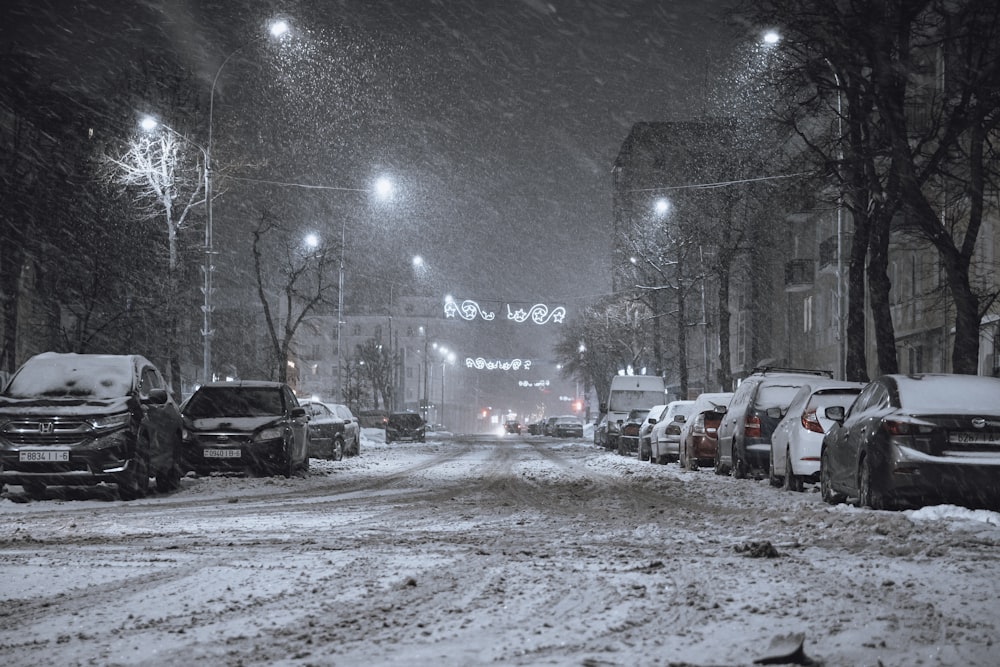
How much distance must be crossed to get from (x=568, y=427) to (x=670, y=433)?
46.7 m

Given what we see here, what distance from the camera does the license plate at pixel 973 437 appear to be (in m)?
12.0

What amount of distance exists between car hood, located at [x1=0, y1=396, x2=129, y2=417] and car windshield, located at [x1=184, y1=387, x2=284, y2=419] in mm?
4618

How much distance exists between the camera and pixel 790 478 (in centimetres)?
1688

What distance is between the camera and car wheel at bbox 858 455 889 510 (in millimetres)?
12177

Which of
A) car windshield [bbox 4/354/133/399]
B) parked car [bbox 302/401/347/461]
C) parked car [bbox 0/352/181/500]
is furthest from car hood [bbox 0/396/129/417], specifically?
parked car [bbox 302/401/347/461]

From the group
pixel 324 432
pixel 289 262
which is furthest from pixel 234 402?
pixel 289 262

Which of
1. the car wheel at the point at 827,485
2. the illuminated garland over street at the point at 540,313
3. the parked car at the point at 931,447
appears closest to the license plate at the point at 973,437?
the parked car at the point at 931,447

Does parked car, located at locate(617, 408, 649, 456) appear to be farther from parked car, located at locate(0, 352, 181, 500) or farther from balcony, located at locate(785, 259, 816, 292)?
parked car, located at locate(0, 352, 181, 500)

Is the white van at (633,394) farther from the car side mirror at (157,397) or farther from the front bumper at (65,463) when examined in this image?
the front bumper at (65,463)

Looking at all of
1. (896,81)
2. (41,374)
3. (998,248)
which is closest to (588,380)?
(998,248)

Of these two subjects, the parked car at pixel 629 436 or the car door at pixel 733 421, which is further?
the parked car at pixel 629 436

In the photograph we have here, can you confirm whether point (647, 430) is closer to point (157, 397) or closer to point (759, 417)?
point (759, 417)

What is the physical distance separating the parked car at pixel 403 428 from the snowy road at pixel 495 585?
46486 millimetres

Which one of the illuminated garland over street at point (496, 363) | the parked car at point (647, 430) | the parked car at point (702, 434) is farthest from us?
the illuminated garland over street at point (496, 363)
